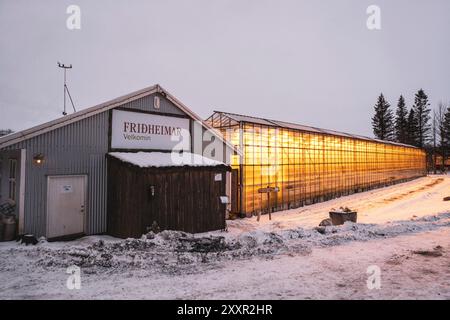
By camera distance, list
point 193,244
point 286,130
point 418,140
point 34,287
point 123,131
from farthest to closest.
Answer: point 418,140 → point 286,130 → point 123,131 → point 193,244 → point 34,287

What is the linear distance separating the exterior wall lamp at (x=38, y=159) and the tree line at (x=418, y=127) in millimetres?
75727

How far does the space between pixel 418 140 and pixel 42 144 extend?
267ft

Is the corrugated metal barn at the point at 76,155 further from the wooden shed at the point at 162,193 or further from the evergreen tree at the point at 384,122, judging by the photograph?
the evergreen tree at the point at 384,122

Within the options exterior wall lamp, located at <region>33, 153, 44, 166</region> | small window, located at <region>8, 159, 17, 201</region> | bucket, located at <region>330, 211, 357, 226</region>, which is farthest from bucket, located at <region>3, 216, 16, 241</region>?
bucket, located at <region>330, 211, 357, 226</region>

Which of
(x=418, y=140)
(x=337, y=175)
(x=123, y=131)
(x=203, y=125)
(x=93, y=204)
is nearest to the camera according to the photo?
(x=93, y=204)

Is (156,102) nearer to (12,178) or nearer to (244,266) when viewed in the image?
(12,178)

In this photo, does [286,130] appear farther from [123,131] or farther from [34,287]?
Answer: [34,287]

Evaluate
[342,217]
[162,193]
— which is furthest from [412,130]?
[162,193]

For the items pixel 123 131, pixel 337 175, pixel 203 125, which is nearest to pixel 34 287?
pixel 123 131

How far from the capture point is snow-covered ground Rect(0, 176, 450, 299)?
6.37 metres

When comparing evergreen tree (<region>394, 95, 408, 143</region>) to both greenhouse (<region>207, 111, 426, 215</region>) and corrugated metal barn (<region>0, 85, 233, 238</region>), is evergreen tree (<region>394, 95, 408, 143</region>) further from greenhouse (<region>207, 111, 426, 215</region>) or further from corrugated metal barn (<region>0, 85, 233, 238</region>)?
corrugated metal barn (<region>0, 85, 233, 238</region>)
